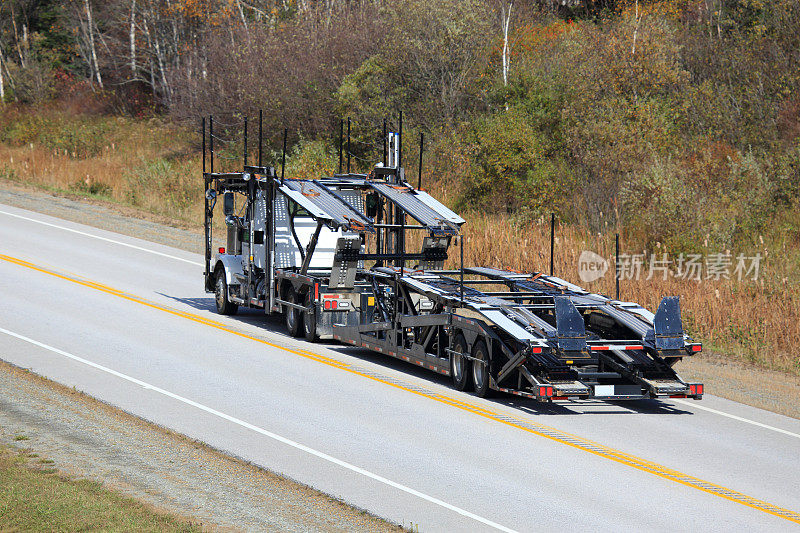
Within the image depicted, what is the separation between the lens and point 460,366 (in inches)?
575

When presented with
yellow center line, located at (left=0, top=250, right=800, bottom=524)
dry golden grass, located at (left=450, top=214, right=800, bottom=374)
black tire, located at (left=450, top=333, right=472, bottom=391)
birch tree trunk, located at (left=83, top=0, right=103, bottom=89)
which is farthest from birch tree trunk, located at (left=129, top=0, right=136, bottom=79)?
black tire, located at (left=450, top=333, right=472, bottom=391)

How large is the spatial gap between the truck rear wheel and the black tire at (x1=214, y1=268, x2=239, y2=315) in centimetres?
210

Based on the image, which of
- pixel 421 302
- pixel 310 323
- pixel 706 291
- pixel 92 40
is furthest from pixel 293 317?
pixel 92 40

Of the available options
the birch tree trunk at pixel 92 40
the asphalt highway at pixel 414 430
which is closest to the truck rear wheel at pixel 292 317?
the asphalt highway at pixel 414 430

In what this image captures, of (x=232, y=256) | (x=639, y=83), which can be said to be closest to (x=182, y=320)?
(x=232, y=256)

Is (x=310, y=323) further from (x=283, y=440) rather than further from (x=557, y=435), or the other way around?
(x=557, y=435)

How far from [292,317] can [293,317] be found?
38 millimetres

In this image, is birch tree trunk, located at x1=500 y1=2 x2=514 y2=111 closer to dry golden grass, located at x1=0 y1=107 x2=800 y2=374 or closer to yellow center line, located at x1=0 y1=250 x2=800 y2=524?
dry golden grass, located at x1=0 y1=107 x2=800 y2=374

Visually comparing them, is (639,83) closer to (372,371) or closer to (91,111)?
(372,371)

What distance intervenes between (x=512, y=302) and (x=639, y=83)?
819 inches

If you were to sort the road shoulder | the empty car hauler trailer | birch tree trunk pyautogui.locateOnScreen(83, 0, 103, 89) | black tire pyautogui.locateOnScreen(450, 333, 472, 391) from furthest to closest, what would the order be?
birch tree trunk pyautogui.locateOnScreen(83, 0, 103, 89) < black tire pyautogui.locateOnScreen(450, 333, 472, 391) < the empty car hauler trailer < the road shoulder

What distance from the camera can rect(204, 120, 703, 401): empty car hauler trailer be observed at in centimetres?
1339

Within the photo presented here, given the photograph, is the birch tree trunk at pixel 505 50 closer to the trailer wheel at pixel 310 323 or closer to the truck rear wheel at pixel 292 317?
the truck rear wheel at pixel 292 317

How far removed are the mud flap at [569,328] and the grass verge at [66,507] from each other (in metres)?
5.99
